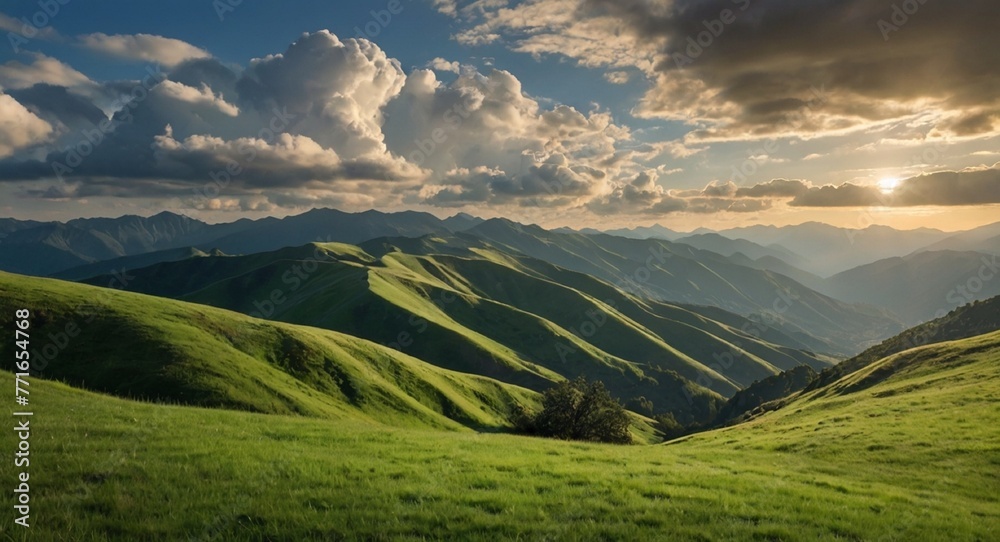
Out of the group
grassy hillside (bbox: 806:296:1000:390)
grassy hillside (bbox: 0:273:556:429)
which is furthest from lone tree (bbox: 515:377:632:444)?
grassy hillside (bbox: 806:296:1000:390)

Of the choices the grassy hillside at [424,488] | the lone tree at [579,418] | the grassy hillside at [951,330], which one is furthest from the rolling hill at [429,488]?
the grassy hillside at [951,330]

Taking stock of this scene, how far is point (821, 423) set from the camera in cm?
4003

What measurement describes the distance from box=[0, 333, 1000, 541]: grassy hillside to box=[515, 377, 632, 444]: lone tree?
42817 millimetres

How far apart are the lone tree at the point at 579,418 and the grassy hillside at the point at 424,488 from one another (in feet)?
140

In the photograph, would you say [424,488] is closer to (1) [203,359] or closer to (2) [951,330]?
(1) [203,359]

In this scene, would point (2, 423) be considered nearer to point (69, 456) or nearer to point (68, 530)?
point (69, 456)

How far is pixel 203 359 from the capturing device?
55.5m

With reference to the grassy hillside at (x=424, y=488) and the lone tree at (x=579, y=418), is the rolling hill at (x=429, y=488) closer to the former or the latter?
the grassy hillside at (x=424, y=488)

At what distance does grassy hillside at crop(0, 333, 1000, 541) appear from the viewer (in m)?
10.0

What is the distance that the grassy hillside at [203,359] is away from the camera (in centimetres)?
5016

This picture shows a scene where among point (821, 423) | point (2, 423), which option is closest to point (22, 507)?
point (2, 423)

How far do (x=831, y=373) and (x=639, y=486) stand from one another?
106529mm

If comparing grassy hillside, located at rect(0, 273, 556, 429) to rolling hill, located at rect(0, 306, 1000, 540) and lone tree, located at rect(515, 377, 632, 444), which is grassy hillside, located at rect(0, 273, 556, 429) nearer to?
lone tree, located at rect(515, 377, 632, 444)

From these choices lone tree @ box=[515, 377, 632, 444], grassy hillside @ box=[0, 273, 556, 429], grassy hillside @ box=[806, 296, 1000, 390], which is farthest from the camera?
grassy hillside @ box=[806, 296, 1000, 390]
